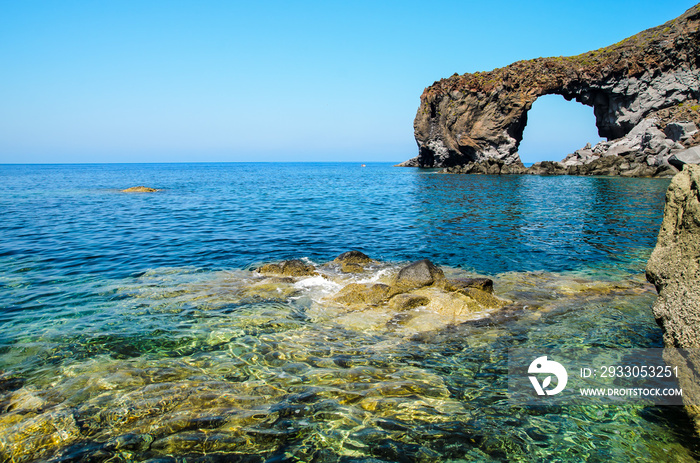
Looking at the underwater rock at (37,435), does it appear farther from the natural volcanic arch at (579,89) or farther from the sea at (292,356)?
the natural volcanic arch at (579,89)

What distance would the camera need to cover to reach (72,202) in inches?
1428

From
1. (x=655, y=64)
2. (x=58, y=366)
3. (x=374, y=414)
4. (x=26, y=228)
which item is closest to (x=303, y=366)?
(x=374, y=414)

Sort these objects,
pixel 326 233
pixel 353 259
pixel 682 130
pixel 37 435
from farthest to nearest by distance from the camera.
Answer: pixel 682 130, pixel 326 233, pixel 353 259, pixel 37 435

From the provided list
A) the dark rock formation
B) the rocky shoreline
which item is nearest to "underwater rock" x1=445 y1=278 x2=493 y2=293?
the dark rock formation

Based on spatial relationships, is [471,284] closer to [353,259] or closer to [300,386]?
[353,259]

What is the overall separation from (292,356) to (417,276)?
5.59m

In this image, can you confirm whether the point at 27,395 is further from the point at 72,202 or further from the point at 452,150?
the point at 452,150

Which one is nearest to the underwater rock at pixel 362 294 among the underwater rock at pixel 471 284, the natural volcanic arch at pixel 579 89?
the underwater rock at pixel 471 284

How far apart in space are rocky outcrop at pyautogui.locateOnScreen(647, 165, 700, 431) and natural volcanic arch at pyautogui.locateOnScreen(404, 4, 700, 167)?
248 ft

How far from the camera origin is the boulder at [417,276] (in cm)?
1197

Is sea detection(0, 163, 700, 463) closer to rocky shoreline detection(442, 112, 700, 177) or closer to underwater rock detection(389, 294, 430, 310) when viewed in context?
underwater rock detection(389, 294, 430, 310)

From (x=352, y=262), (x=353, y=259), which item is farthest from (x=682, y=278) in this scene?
(x=353, y=259)

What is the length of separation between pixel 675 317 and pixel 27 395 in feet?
36.4

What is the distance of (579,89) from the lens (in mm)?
71250
